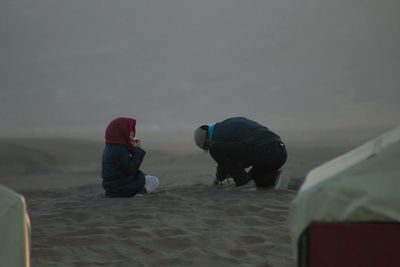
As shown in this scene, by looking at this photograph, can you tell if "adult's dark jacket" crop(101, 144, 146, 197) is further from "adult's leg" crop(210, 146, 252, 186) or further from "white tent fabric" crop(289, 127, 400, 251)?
"white tent fabric" crop(289, 127, 400, 251)

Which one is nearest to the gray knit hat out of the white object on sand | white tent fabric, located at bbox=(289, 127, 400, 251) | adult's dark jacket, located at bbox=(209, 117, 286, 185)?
adult's dark jacket, located at bbox=(209, 117, 286, 185)

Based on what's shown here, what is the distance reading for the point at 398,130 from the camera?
1830mm

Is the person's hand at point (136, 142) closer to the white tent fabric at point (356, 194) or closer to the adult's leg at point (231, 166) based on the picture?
Answer: the adult's leg at point (231, 166)

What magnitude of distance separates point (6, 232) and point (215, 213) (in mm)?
2601

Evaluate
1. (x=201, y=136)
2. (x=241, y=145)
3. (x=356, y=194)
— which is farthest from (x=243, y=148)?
(x=356, y=194)

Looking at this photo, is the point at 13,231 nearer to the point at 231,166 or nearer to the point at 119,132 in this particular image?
the point at 119,132

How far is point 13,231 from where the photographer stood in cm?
177

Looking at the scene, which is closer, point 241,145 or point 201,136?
point 241,145

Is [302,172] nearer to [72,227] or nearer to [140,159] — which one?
[140,159]

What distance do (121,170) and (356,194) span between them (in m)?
3.94

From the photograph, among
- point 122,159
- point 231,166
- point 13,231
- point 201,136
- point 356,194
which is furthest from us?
Result: point 201,136

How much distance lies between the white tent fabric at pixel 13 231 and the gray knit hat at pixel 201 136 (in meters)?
3.72

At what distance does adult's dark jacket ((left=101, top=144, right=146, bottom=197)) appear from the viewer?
5.22 meters

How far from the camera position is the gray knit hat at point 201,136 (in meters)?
5.47
